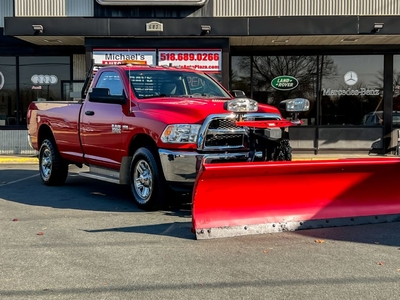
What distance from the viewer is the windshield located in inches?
305

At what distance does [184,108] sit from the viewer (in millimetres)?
6730

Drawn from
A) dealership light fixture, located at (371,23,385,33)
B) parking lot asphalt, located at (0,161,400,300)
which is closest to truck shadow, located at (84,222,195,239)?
parking lot asphalt, located at (0,161,400,300)

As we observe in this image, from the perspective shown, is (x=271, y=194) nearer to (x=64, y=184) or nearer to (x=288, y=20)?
(x=64, y=184)

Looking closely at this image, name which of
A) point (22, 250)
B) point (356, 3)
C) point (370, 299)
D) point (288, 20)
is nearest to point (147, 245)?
point (22, 250)

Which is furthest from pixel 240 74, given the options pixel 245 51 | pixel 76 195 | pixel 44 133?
pixel 76 195

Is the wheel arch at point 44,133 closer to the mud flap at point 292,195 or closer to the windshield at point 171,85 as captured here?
the windshield at point 171,85

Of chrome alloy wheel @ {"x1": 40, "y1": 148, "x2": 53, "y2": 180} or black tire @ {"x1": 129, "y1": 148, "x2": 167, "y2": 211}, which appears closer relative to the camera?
black tire @ {"x1": 129, "y1": 148, "x2": 167, "y2": 211}

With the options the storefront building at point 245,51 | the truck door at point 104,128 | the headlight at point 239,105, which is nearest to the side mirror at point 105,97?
the truck door at point 104,128

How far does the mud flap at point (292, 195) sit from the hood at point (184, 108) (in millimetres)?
777

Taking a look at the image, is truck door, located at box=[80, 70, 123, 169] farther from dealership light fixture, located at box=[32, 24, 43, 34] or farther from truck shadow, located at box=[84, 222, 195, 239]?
dealership light fixture, located at box=[32, 24, 43, 34]

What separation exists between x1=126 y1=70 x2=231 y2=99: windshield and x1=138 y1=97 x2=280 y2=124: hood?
1.41 feet

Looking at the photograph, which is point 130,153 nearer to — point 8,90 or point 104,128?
point 104,128

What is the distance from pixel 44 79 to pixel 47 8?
2922 millimetres

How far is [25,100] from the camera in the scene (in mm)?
17172
